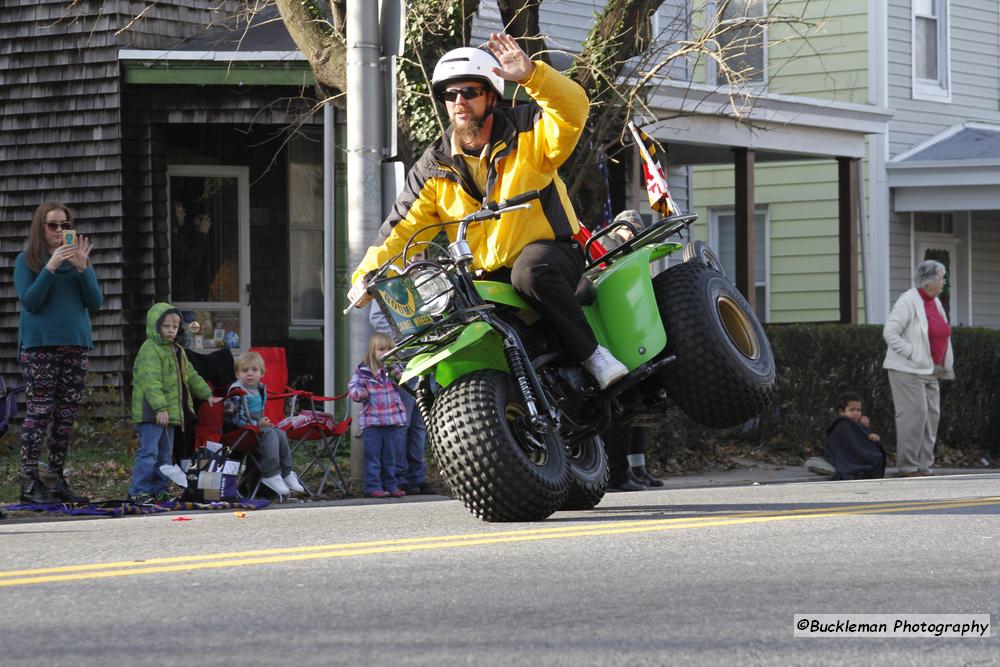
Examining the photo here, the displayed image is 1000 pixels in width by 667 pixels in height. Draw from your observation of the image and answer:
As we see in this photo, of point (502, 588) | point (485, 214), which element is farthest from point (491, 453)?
point (502, 588)

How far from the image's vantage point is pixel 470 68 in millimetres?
7719

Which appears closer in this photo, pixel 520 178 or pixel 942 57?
pixel 520 178

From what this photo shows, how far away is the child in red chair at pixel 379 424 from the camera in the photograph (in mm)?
11430

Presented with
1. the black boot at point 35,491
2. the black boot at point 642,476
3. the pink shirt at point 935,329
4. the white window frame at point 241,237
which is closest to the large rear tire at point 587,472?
the black boot at point 642,476

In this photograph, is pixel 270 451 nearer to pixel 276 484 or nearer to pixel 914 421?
pixel 276 484

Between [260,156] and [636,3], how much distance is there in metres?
5.23

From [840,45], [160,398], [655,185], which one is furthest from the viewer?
[840,45]

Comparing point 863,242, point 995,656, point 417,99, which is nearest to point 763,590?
point 995,656

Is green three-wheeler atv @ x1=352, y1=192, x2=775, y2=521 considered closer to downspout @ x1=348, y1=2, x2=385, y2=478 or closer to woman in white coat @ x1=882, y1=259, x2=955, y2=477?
downspout @ x1=348, y1=2, x2=385, y2=478

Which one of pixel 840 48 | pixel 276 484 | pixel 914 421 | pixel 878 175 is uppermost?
pixel 840 48

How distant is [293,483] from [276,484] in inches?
9.3

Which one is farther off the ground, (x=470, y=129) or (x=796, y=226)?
(x=796, y=226)

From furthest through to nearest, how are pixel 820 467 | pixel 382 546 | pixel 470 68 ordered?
pixel 820 467, pixel 470 68, pixel 382 546

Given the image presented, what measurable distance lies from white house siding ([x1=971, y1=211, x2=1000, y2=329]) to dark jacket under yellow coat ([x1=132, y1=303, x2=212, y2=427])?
55.5 feet
